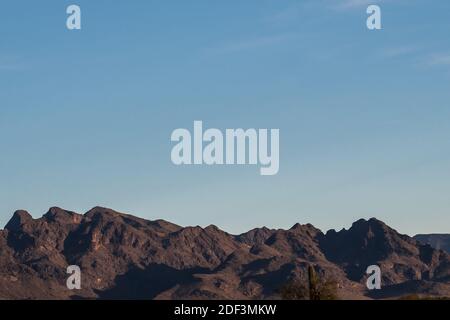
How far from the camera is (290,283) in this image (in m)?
165
